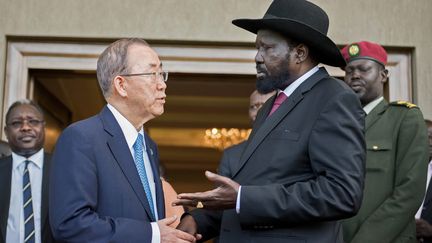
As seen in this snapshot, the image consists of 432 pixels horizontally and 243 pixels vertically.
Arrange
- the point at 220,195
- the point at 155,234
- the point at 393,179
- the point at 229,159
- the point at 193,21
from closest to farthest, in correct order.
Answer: the point at 220,195, the point at 155,234, the point at 393,179, the point at 229,159, the point at 193,21

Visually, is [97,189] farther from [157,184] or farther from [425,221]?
[425,221]

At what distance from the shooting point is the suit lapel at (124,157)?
300 cm

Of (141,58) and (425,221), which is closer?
(141,58)

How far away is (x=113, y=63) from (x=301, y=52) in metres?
0.76

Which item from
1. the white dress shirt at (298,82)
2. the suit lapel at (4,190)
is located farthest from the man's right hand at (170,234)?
the suit lapel at (4,190)

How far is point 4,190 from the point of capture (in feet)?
15.3

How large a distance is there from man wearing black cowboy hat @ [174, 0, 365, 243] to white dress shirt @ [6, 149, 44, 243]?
5.47 ft

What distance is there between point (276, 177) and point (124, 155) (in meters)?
0.60

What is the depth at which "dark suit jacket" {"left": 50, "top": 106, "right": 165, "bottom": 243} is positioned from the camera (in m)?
2.84

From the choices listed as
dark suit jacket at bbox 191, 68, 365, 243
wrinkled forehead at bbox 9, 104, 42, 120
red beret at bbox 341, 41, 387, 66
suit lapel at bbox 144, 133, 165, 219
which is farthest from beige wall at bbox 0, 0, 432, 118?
dark suit jacket at bbox 191, 68, 365, 243

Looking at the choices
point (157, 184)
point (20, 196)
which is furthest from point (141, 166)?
point (20, 196)

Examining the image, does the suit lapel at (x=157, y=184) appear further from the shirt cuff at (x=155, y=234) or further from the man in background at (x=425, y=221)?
the man in background at (x=425, y=221)

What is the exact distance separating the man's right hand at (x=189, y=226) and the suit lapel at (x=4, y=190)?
1.71m

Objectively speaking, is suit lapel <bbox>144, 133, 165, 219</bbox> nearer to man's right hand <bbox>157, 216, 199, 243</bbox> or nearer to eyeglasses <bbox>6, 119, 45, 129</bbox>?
man's right hand <bbox>157, 216, 199, 243</bbox>
